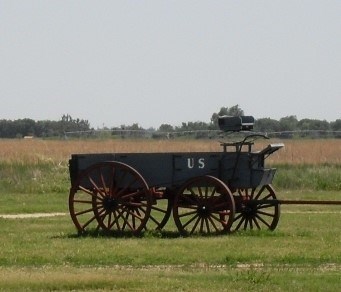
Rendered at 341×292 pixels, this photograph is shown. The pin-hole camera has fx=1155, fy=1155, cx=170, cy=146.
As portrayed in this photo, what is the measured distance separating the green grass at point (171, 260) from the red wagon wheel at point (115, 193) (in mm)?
523

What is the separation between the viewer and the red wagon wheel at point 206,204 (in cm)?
1984

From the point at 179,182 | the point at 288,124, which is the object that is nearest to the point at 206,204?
the point at 179,182

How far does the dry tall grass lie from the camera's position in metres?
41.7

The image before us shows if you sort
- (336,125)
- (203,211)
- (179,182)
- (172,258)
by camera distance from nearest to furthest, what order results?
(172,258)
(203,211)
(179,182)
(336,125)

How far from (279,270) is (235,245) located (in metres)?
2.78

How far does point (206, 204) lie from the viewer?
20000 millimetres

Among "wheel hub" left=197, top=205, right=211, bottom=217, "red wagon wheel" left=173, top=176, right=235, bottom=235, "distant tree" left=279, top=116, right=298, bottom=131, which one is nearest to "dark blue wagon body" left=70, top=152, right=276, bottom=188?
"red wagon wheel" left=173, top=176, right=235, bottom=235

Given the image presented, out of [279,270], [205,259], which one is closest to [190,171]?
[205,259]

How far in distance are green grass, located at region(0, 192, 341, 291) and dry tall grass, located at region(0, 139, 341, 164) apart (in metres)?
19.0

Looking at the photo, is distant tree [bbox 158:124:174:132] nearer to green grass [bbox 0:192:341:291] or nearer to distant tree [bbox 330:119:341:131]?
distant tree [bbox 330:119:341:131]

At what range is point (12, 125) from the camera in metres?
87.6

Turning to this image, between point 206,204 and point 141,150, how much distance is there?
22.5 metres

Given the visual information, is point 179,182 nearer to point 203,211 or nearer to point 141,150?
point 203,211

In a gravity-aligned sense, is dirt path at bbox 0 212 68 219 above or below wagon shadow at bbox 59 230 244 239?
below
